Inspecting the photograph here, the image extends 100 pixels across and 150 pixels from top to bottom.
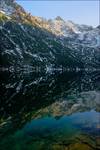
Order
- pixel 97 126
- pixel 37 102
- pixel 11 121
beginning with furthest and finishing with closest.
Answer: pixel 37 102, pixel 11 121, pixel 97 126

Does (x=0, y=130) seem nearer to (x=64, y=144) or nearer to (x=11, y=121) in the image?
(x=11, y=121)

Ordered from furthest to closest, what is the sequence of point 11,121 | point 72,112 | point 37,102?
point 37,102
point 72,112
point 11,121

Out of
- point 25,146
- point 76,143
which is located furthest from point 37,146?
point 76,143

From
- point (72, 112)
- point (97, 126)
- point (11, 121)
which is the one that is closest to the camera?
point (97, 126)

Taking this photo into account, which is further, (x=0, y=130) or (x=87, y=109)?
(x=87, y=109)

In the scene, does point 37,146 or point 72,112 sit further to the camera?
point 72,112

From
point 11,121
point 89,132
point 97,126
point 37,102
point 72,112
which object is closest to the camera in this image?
point 89,132

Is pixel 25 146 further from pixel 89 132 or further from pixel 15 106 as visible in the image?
pixel 15 106

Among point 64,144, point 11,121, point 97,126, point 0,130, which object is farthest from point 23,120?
point 64,144
